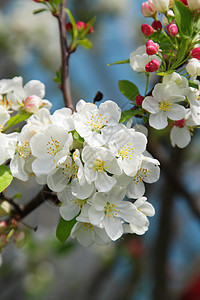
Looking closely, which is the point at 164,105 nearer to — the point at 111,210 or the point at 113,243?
the point at 111,210

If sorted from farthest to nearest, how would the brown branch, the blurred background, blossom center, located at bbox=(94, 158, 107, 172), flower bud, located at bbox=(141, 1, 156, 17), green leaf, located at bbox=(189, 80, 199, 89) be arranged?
1. the blurred background
2. the brown branch
3. flower bud, located at bbox=(141, 1, 156, 17)
4. green leaf, located at bbox=(189, 80, 199, 89)
5. blossom center, located at bbox=(94, 158, 107, 172)

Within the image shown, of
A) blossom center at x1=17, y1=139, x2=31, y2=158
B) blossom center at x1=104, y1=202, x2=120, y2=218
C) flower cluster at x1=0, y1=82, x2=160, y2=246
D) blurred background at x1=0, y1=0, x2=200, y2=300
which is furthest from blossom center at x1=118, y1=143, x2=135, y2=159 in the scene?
blurred background at x1=0, y1=0, x2=200, y2=300

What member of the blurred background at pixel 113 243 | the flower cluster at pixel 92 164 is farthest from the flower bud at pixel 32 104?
the blurred background at pixel 113 243

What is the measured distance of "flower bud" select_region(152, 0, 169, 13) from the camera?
3.07 ft

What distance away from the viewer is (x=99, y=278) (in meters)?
3.25

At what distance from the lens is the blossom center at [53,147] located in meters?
0.83

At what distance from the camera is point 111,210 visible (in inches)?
32.6

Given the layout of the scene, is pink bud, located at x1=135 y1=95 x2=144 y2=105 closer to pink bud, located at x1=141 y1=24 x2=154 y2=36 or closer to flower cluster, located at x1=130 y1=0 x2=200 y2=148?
flower cluster, located at x1=130 y1=0 x2=200 y2=148

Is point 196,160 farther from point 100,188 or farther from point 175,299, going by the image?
point 100,188

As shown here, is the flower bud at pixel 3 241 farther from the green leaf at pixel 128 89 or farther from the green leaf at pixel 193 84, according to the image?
the green leaf at pixel 193 84

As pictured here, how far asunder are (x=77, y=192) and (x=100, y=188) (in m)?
0.05

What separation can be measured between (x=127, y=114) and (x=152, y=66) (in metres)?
0.12

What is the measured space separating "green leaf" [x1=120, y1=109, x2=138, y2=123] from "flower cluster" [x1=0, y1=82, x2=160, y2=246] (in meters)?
0.03

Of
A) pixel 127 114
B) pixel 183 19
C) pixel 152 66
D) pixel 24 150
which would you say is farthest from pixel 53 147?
pixel 183 19
